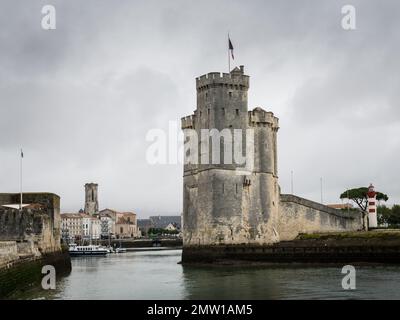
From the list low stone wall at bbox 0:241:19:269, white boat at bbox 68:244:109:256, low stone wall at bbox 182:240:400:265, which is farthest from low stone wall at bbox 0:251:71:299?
white boat at bbox 68:244:109:256

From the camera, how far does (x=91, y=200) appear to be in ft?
474

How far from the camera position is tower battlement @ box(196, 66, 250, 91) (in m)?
43.7

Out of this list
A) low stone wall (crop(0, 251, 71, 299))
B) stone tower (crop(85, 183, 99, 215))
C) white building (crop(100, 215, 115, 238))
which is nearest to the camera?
low stone wall (crop(0, 251, 71, 299))

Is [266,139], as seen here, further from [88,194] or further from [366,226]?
[88,194]

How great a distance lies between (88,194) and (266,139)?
103 meters

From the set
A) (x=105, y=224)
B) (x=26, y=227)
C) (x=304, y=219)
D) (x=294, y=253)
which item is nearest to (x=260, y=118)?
(x=304, y=219)

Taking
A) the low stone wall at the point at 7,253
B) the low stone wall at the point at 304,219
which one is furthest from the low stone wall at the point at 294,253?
the low stone wall at the point at 7,253

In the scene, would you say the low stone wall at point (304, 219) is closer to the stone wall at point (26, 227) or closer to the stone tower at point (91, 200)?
the stone wall at point (26, 227)

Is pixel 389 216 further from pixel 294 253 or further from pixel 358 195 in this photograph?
pixel 294 253

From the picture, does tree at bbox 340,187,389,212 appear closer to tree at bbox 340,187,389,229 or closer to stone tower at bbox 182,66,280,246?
tree at bbox 340,187,389,229
